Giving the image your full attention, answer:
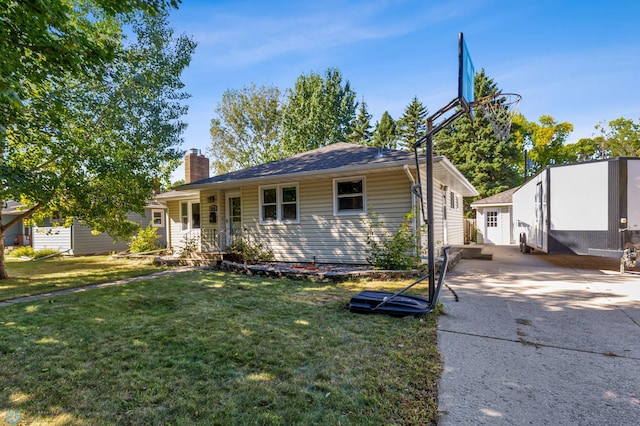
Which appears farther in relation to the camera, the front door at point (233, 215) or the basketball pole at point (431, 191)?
the front door at point (233, 215)

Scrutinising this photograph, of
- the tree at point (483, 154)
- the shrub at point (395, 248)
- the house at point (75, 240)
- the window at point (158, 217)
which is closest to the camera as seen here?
the shrub at point (395, 248)

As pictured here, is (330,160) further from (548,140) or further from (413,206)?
(548,140)

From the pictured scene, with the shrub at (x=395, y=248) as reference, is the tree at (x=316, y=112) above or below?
above

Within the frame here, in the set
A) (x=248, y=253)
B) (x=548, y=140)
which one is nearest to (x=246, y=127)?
(x=248, y=253)

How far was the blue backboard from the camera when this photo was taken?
403 centimetres

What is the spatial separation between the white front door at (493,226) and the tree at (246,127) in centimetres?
1660

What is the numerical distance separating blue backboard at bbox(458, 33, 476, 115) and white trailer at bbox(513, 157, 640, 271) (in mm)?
5358

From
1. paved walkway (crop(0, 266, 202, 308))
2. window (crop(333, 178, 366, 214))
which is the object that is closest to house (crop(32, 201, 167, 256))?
paved walkway (crop(0, 266, 202, 308))

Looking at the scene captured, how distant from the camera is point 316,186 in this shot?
9836 millimetres

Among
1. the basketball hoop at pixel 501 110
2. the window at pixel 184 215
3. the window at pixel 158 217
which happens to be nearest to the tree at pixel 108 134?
the window at pixel 184 215

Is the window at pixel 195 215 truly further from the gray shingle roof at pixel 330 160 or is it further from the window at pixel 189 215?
the gray shingle roof at pixel 330 160

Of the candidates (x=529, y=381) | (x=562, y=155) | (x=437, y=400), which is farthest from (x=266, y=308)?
(x=562, y=155)

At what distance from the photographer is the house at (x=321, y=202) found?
8.71 meters

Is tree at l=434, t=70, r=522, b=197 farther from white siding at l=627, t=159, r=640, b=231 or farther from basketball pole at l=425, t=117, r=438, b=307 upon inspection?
basketball pole at l=425, t=117, r=438, b=307
